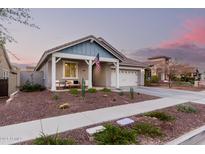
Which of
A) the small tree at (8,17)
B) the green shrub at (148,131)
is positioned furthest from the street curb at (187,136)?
the small tree at (8,17)

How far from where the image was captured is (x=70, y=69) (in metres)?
14.7

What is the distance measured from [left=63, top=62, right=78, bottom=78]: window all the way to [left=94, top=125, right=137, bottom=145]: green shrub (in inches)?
417

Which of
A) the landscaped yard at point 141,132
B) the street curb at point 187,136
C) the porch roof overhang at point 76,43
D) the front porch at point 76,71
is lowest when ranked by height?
the street curb at point 187,136

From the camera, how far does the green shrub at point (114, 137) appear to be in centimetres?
389

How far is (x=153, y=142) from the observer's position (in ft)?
13.3

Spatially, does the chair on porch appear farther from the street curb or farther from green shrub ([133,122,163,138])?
the street curb

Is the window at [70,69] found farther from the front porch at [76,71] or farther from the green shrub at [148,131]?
the green shrub at [148,131]

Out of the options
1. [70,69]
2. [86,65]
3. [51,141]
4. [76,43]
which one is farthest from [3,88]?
[51,141]

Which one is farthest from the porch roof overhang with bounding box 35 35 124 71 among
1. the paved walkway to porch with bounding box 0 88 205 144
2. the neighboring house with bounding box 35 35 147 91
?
the paved walkway to porch with bounding box 0 88 205 144

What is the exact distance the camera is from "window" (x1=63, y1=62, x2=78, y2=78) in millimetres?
14318

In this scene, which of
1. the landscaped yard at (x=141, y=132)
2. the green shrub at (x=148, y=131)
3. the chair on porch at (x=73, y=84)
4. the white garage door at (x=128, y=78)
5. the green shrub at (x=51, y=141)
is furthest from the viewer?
the white garage door at (x=128, y=78)

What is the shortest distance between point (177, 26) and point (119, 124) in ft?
37.7
